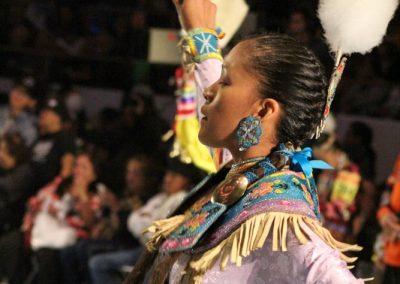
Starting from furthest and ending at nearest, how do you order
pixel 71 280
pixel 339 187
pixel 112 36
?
1. pixel 112 36
2. pixel 71 280
3. pixel 339 187

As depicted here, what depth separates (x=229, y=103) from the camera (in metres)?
1.69

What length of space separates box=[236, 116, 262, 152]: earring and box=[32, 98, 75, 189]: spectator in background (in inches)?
157

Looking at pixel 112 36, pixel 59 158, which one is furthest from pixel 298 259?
pixel 112 36

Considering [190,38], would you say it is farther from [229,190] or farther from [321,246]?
[321,246]

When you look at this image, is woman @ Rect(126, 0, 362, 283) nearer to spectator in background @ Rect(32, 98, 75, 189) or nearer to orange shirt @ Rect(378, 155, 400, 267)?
orange shirt @ Rect(378, 155, 400, 267)

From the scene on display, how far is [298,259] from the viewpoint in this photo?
1502mm

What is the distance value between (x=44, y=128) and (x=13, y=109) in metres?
0.56

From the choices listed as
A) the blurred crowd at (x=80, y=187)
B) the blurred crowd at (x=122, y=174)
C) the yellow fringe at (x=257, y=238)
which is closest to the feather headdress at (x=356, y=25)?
the yellow fringe at (x=257, y=238)

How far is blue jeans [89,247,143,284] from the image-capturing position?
15.8ft

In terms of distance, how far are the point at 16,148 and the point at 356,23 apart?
4638mm

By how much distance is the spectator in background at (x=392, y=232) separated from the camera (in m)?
4.09

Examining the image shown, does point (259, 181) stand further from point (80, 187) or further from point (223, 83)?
point (80, 187)

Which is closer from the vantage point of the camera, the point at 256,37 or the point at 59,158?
the point at 256,37

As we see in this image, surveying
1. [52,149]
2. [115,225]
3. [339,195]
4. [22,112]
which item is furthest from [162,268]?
[22,112]
